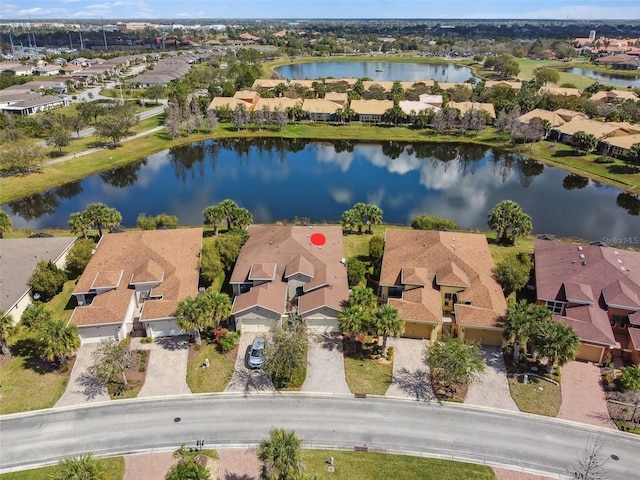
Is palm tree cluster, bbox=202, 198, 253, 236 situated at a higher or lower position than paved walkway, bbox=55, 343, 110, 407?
higher

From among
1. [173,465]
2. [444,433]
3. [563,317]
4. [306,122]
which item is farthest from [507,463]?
[306,122]

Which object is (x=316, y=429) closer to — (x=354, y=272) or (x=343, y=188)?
(x=354, y=272)

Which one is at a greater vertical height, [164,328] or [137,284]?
[137,284]

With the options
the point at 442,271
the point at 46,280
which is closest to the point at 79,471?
the point at 46,280

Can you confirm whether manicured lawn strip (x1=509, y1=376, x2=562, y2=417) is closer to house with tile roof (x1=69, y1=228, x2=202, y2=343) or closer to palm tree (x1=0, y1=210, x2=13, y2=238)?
house with tile roof (x1=69, y1=228, x2=202, y2=343)

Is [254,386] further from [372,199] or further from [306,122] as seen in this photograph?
[306,122]

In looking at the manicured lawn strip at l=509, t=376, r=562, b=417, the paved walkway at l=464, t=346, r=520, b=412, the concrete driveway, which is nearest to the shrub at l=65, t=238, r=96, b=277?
the concrete driveway
